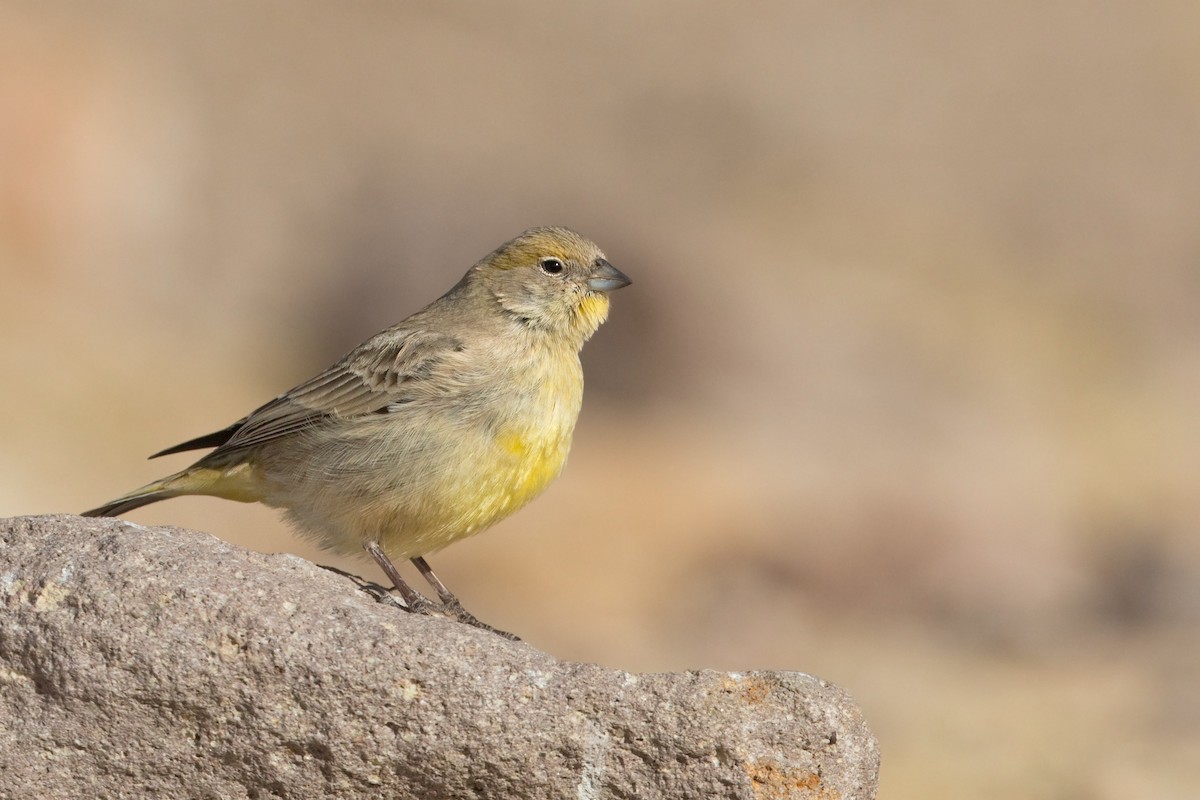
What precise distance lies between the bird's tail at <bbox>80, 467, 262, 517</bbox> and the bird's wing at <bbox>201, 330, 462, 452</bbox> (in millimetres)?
144

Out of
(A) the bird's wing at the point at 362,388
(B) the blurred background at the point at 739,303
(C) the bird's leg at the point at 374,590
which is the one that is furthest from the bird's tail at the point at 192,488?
(B) the blurred background at the point at 739,303

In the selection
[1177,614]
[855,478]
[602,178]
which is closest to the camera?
[1177,614]

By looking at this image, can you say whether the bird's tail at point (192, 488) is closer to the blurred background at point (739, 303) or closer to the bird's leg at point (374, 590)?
the bird's leg at point (374, 590)

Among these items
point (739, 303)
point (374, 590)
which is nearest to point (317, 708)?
point (374, 590)

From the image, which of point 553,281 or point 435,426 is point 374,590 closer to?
point 435,426

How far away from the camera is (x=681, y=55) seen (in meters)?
24.4

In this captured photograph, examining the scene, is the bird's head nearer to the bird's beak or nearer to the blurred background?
the bird's beak

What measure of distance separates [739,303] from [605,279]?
10.4m

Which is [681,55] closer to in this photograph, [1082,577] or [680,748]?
[1082,577]

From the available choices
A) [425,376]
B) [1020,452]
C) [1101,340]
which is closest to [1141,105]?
[1101,340]

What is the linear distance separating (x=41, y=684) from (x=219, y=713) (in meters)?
0.56

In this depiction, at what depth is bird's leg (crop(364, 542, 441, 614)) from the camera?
682 cm

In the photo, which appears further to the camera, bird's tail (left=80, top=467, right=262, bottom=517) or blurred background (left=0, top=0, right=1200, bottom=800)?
blurred background (left=0, top=0, right=1200, bottom=800)

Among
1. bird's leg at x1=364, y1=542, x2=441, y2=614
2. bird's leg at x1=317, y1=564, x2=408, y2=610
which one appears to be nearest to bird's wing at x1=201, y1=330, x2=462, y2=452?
bird's leg at x1=364, y1=542, x2=441, y2=614
